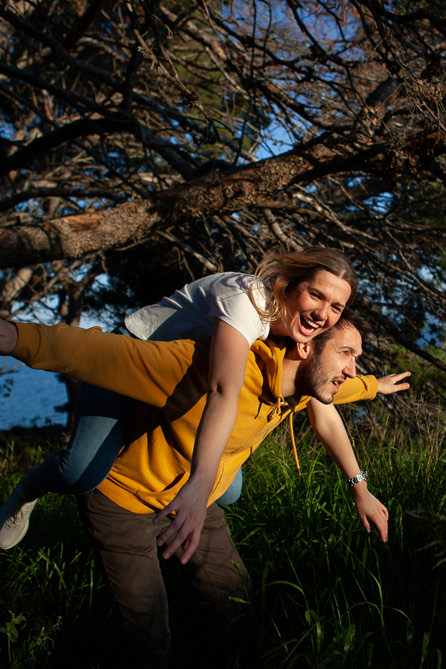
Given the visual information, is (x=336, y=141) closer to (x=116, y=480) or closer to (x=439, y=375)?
(x=116, y=480)

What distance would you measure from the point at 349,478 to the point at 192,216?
1967 mm

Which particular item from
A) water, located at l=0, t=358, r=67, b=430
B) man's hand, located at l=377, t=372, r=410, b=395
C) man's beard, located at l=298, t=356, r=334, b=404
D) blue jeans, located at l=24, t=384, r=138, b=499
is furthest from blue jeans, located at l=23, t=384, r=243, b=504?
water, located at l=0, t=358, r=67, b=430

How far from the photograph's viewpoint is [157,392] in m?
1.74

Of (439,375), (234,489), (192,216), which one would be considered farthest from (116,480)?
(439,375)

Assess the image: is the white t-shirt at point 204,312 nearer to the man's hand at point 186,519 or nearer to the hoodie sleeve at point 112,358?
the hoodie sleeve at point 112,358

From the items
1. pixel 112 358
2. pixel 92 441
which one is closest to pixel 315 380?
pixel 112 358

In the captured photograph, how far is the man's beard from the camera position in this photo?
6.25ft

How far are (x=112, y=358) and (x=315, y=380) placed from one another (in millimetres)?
779

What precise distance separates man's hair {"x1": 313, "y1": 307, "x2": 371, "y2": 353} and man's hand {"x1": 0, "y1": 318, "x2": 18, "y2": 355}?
42.6 inches

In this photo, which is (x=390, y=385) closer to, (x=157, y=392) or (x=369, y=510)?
(x=369, y=510)

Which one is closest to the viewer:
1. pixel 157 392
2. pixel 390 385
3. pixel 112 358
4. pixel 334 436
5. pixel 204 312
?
pixel 112 358

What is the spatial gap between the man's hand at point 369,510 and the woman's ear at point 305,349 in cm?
67

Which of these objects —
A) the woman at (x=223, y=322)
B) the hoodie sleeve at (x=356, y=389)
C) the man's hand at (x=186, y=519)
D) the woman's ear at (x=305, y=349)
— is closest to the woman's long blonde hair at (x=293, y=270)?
the woman at (x=223, y=322)

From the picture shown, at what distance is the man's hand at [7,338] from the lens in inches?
55.1
